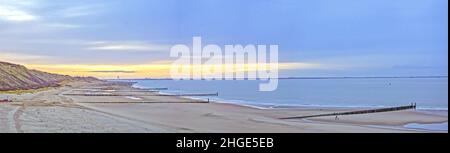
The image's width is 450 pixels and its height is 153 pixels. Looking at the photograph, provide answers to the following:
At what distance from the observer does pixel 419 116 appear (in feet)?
16.2

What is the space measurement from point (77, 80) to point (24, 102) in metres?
0.37
